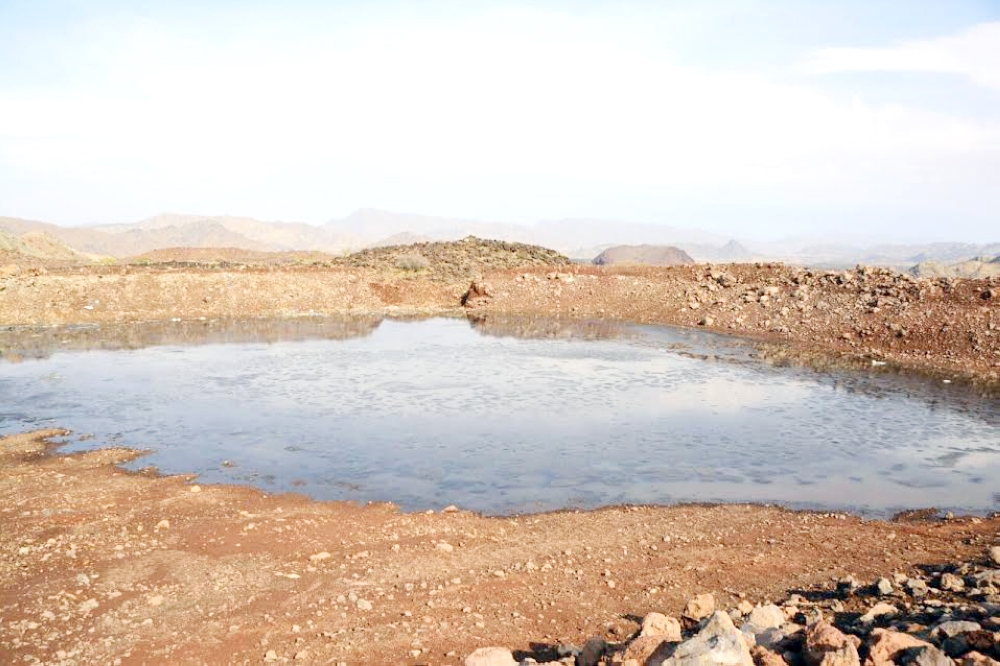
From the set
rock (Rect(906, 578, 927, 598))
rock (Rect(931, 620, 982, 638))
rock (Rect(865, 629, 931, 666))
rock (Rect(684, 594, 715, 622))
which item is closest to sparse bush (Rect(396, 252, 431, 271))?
rock (Rect(684, 594, 715, 622))

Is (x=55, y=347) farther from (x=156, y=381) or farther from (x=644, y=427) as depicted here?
(x=644, y=427)

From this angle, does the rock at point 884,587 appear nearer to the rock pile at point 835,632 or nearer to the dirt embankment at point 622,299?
the rock pile at point 835,632

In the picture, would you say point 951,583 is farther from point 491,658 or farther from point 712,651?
point 491,658

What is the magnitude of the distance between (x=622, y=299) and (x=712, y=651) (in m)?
27.0

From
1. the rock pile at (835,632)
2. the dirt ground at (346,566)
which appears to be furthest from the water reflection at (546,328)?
the rock pile at (835,632)

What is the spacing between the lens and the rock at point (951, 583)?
6543 millimetres

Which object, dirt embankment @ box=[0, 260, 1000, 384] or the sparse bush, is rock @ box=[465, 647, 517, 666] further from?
the sparse bush

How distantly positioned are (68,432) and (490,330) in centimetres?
1620

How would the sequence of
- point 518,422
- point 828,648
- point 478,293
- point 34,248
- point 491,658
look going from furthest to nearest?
point 34,248 < point 478,293 < point 518,422 < point 491,658 < point 828,648

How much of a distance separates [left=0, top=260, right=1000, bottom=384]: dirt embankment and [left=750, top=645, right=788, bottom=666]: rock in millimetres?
17533

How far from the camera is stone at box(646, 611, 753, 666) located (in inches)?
177

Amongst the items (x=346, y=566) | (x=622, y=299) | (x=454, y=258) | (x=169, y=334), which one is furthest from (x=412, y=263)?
(x=346, y=566)

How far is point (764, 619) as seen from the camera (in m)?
5.66

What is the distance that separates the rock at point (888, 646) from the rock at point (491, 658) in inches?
100
